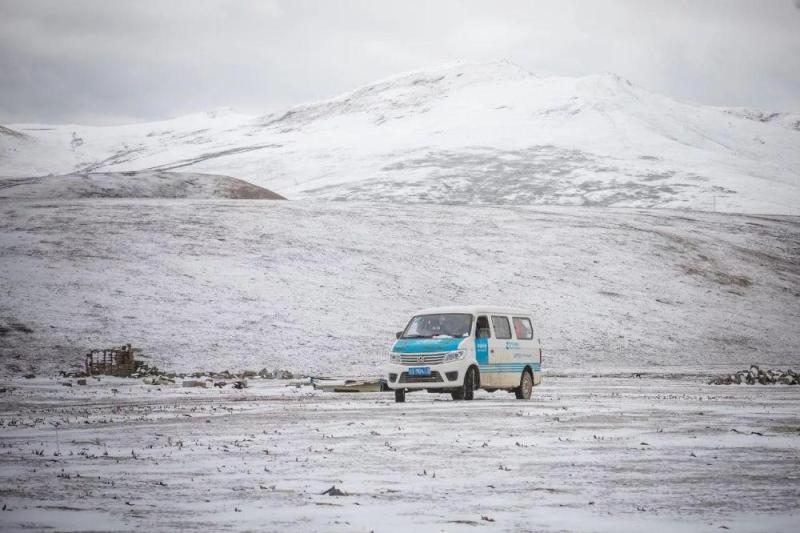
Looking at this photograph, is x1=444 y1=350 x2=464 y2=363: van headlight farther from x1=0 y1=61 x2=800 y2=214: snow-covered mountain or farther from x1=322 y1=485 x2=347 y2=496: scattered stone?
x1=0 y1=61 x2=800 y2=214: snow-covered mountain

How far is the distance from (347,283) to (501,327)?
2817cm

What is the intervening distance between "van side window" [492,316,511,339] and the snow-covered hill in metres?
52.6

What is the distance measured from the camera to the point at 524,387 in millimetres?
24938

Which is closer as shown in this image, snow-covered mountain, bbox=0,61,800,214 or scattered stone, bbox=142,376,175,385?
scattered stone, bbox=142,376,175,385

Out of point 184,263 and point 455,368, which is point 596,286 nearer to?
point 184,263

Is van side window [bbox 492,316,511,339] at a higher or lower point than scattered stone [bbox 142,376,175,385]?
higher

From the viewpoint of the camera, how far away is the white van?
75.6ft

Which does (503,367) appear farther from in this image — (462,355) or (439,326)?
(439,326)

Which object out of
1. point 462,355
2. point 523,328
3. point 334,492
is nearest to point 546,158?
point 523,328

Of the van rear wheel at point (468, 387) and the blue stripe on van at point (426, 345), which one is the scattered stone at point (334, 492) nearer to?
the blue stripe on van at point (426, 345)

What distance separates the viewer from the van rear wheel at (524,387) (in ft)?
81.5

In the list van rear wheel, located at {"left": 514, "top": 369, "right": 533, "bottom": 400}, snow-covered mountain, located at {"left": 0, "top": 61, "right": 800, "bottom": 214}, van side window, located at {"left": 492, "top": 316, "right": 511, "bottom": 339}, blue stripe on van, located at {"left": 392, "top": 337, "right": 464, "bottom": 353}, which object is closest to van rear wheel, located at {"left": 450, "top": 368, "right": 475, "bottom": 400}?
blue stripe on van, located at {"left": 392, "top": 337, "right": 464, "bottom": 353}

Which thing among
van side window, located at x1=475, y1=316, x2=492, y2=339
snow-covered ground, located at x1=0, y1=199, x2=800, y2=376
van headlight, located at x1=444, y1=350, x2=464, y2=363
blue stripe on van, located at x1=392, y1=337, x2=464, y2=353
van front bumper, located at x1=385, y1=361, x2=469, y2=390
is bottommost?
van front bumper, located at x1=385, y1=361, x2=469, y2=390

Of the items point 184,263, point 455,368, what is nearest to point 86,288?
point 184,263
